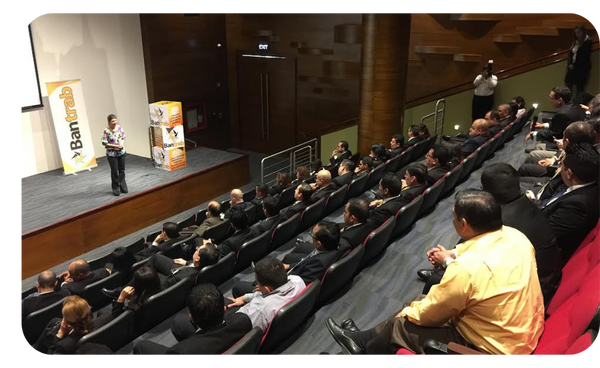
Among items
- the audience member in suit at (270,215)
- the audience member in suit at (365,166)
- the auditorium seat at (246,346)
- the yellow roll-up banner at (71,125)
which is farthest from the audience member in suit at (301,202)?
the yellow roll-up banner at (71,125)

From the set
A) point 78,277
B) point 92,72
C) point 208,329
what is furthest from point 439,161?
point 92,72

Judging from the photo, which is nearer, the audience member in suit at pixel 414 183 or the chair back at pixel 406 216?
the chair back at pixel 406 216

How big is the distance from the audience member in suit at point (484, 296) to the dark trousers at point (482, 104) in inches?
224

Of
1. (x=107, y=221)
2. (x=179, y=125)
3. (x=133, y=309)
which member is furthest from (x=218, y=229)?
(x=179, y=125)

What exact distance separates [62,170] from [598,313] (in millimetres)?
7362

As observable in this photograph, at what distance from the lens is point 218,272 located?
9.97 feet

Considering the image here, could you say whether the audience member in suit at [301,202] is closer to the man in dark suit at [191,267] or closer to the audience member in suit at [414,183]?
the audience member in suit at [414,183]

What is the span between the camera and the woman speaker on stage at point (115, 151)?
589cm

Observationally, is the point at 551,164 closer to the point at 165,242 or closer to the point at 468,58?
the point at 165,242

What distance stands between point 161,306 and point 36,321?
32.6 inches

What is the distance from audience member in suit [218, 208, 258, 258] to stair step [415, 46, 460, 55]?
18.0ft

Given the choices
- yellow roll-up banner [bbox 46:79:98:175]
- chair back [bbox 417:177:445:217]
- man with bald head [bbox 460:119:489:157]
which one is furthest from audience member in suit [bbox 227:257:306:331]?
yellow roll-up banner [bbox 46:79:98:175]

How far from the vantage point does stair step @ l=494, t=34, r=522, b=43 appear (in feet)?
22.7

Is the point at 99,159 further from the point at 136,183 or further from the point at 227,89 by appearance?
the point at 227,89
